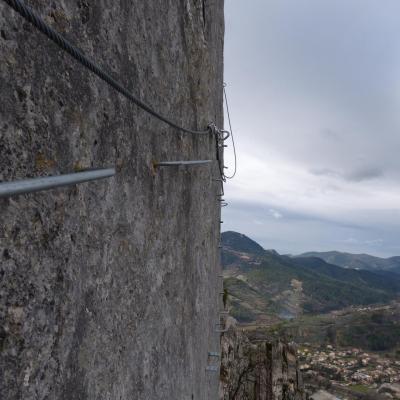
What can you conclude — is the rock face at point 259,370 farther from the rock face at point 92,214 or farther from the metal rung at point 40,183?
the metal rung at point 40,183

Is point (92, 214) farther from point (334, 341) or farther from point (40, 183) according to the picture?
point (334, 341)

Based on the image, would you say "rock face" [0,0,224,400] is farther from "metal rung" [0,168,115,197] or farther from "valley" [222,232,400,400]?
"valley" [222,232,400,400]

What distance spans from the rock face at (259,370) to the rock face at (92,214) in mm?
13713

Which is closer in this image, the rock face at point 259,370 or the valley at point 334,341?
the rock face at point 259,370

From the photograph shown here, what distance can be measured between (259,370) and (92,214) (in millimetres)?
21295

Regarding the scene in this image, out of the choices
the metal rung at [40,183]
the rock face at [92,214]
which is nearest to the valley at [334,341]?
the rock face at [92,214]

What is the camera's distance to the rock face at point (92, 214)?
1.56 m

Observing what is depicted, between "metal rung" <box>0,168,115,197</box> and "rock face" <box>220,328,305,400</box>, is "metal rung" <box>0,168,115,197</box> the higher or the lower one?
the higher one

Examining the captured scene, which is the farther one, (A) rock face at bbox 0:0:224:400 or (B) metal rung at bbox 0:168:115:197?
(A) rock face at bbox 0:0:224:400

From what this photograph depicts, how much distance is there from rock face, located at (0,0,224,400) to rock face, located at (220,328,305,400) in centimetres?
1371

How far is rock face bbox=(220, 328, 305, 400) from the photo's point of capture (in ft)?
58.4

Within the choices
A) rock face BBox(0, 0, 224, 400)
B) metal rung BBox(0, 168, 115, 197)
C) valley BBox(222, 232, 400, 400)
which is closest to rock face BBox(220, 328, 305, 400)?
valley BBox(222, 232, 400, 400)

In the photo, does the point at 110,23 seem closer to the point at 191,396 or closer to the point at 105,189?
the point at 105,189

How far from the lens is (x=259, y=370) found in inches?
830
